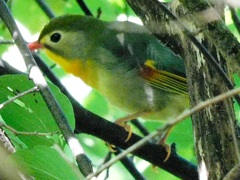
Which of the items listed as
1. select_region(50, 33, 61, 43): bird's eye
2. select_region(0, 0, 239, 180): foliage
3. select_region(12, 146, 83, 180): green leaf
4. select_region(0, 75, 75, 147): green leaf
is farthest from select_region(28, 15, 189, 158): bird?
select_region(12, 146, 83, 180): green leaf

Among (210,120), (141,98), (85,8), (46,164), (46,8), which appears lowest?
(210,120)

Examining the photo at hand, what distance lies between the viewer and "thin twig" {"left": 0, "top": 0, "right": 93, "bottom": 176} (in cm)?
206

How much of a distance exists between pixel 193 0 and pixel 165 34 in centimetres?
81

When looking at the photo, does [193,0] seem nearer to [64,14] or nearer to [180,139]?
[180,139]

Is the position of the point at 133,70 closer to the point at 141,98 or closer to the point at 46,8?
the point at 141,98

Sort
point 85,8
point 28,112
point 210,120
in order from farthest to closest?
point 85,8
point 28,112
point 210,120

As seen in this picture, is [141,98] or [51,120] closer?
[51,120]

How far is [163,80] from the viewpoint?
15.0ft

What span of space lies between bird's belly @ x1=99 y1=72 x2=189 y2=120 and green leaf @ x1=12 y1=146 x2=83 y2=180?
245cm

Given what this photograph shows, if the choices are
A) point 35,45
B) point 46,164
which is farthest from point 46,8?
point 46,164

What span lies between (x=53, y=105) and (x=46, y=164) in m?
0.28

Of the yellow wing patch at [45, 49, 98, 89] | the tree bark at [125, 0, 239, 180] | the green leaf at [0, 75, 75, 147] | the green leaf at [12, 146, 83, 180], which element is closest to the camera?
the green leaf at [12, 146, 83, 180]

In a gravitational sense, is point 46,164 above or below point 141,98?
below

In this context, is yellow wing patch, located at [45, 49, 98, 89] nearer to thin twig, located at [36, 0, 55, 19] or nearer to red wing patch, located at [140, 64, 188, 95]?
thin twig, located at [36, 0, 55, 19]
